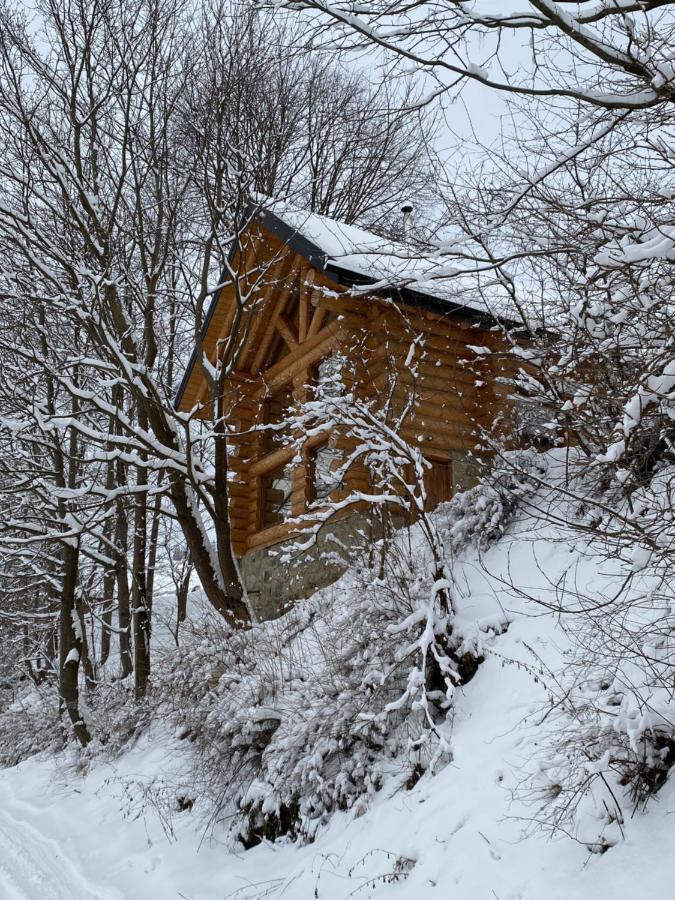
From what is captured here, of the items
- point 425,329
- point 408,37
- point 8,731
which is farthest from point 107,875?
point 8,731

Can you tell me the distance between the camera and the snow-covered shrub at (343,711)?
5617mm

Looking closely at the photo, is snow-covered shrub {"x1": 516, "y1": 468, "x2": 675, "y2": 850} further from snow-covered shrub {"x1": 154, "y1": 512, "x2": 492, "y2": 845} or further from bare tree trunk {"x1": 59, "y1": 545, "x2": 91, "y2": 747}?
bare tree trunk {"x1": 59, "y1": 545, "x2": 91, "y2": 747}

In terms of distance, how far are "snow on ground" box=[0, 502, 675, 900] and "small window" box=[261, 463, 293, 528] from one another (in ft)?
21.6

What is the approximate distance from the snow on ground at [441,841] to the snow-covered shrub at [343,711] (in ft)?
0.72

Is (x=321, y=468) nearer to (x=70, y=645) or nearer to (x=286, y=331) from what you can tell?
(x=286, y=331)

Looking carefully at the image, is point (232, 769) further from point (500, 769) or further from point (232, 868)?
point (500, 769)

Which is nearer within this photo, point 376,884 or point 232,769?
point 376,884

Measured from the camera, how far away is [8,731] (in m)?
16.1

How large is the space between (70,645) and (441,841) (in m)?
10.5

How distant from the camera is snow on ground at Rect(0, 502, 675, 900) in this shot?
3.60 m

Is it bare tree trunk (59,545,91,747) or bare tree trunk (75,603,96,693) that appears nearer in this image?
bare tree trunk (59,545,91,747)

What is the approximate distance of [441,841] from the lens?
14.2 ft

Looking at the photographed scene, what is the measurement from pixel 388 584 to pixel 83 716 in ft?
26.2

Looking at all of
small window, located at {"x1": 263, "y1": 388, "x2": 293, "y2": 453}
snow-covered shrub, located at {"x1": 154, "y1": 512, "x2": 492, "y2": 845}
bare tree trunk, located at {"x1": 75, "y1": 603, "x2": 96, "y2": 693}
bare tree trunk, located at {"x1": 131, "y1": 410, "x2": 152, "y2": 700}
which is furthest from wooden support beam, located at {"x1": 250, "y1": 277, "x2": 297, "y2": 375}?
snow-covered shrub, located at {"x1": 154, "y1": 512, "x2": 492, "y2": 845}
